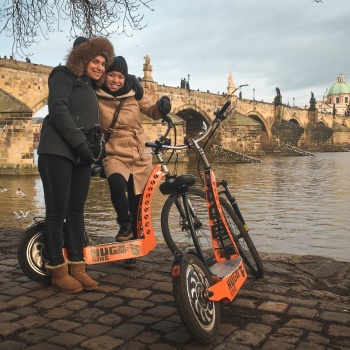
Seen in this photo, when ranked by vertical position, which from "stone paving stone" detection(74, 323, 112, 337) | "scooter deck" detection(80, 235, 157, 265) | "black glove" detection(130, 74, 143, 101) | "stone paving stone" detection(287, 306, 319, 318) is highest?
"black glove" detection(130, 74, 143, 101)

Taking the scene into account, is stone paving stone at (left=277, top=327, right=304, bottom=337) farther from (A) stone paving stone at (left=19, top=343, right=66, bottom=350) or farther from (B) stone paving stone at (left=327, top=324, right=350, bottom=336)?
→ (A) stone paving stone at (left=19, top=343, right=66, bottom=350)

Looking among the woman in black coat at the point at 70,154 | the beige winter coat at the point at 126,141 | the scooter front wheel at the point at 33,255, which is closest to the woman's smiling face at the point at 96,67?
the woman in black coat at the point at 70,154

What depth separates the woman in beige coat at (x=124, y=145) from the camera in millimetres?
3838

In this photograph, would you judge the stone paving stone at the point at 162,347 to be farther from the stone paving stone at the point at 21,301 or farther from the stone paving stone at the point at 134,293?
the stone paving stone at the point at 21,301

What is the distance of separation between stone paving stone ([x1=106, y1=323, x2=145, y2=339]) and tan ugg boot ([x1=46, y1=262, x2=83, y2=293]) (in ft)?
2.40

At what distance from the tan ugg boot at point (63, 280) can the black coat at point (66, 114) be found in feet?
2.66

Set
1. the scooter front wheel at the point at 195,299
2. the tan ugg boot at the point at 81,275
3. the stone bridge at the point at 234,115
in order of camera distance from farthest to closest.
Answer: the stone bridge at the point at 234,115 < the tan ugg boot at the point at 81,275 < the scooter front wheel at the point at 195,299

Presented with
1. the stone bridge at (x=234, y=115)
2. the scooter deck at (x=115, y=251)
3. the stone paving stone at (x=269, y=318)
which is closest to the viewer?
the stone paving stone at (x=269, y=318)

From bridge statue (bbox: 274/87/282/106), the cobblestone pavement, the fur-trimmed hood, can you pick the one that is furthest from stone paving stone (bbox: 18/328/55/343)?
bridge statue (bbox: 274/87/282/106)

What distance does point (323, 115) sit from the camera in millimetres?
74312

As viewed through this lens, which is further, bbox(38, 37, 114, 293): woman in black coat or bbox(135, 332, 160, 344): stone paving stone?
bbox(38, 37, 114, 293): woman in black coat

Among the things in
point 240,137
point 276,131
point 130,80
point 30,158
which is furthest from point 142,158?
point 276,131

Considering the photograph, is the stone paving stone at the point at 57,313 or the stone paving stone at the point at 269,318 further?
the stone paving stone at the point at 57,313

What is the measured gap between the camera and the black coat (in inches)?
123
